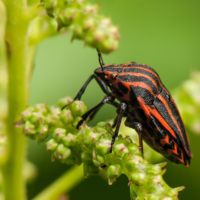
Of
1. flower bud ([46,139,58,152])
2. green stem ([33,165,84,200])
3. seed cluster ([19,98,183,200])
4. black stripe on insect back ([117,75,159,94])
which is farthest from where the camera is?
green stem ([33,165,84,200])

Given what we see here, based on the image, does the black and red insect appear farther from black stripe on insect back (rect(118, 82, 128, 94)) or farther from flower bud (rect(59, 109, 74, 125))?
flower bud (rect(59, 109, 74, 125))

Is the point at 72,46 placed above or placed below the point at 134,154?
above

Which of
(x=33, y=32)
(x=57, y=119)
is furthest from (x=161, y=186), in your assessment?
(x=33, y=32)

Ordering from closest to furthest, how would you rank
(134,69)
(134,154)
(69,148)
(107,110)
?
(134,154)
(69,148)
(134,69)
(107,110)

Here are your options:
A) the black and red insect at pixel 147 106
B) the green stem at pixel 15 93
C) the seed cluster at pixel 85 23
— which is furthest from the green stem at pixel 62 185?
the seed cluster at pixel 85 23

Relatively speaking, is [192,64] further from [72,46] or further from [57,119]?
[57,119]

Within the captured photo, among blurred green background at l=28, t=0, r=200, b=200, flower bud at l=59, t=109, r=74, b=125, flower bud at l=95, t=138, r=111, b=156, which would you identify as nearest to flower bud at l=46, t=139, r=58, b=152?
flower bud at l=59, t=109, r=74, b=125
